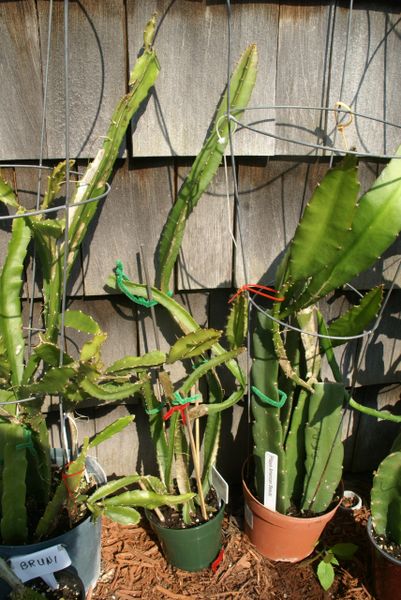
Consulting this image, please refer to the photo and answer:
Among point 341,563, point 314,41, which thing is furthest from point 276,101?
point 341,563

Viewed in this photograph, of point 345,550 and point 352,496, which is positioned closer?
point 345,550

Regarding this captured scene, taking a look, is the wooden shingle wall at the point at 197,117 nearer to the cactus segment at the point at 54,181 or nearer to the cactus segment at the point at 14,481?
the cactus segment at the point at 54,181

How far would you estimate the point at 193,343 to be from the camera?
46.9 inches

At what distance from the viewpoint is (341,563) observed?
1.45 m

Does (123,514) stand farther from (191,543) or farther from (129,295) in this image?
(129,295)

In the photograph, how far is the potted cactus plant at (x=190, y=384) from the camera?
46.6 inches

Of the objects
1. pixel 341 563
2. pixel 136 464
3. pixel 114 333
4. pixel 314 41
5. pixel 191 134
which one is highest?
pixel 314 41

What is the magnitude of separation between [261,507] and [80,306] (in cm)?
76

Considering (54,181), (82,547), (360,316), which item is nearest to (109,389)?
(82,547)

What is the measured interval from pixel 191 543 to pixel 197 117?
3.70 feet

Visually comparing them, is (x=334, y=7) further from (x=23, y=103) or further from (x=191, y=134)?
(x=23, y=103)

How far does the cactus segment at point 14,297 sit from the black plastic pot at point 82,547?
0.37 m

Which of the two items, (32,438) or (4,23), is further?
(32,438)

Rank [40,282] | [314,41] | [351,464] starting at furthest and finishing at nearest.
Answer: [351,464]
[40,282]
[314,41]
